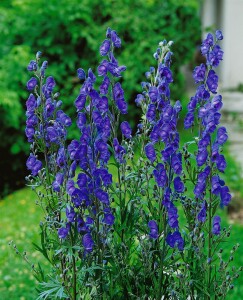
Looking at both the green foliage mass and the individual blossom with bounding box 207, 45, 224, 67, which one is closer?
the individual blossom with bounding box 207, 45, 224, 67

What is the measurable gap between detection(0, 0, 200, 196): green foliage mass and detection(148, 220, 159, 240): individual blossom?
5091 millimetres

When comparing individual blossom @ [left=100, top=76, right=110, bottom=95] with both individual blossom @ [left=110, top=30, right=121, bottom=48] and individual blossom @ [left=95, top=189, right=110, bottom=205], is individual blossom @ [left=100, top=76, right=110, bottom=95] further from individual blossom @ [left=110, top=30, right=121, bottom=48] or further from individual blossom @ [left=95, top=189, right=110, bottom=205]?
individual blossom @ [left=95, top=189, right=110, bottom=205]

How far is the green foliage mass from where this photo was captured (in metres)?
8.43

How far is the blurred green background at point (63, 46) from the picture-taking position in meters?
8.32

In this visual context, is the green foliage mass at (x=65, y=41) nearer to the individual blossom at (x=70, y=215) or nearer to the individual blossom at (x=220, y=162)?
the individual blossom at (x=70, y=215)

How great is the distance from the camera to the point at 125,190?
3258 mm

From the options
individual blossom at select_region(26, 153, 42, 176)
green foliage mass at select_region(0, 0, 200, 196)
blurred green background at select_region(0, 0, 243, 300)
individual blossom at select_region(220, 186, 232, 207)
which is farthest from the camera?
green foliage mass at select_region(0, 0, 200, 196)

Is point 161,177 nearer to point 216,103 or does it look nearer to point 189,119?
point 189,119

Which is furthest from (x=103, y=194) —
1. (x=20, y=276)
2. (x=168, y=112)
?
(x=20, y=276)

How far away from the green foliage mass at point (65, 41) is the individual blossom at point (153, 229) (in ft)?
16.7

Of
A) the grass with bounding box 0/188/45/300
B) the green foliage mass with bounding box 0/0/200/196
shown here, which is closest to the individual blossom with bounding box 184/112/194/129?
the grass with bounding box 0/188/45/300

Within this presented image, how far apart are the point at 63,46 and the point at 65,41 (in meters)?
0.15

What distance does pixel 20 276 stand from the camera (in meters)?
5.09

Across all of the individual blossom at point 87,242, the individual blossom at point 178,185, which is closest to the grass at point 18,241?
the individual blossom at point 87,242
